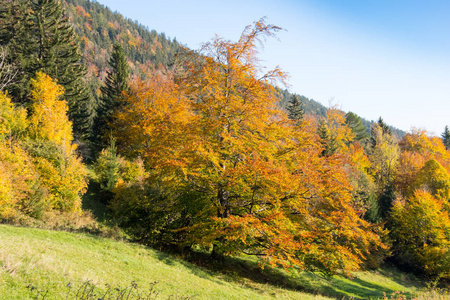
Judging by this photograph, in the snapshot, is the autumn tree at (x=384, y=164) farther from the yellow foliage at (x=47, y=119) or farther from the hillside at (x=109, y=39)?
the hillside at (x=109, y=39)

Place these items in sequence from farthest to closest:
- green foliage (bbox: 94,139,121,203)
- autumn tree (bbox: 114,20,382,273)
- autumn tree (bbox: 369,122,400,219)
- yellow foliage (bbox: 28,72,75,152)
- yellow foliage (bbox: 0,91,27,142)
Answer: autumn tree (bbox: 369,122,400,219) < green foliage (bbox: 94,139,121,203) < yellow foliage (bbox: 28,72,75,152) < yellow foliage (bbox: 0,91,27,142) < autumn tree (bbox: 114,20,382,273)

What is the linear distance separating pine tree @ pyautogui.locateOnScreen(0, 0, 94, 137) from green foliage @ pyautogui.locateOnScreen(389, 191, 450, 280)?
1940 inches

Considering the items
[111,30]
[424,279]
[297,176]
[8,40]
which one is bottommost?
[424,279]

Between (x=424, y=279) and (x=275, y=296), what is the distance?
105 ft

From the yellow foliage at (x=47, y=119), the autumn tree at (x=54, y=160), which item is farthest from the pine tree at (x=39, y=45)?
the autumn tree at (x=54, y=160)

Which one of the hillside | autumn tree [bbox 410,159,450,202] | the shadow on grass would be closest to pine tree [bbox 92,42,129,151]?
the shadow on grass

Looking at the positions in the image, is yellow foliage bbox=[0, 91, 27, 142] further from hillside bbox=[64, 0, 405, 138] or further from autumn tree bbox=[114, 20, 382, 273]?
hillside bbox=[64, 0, 405, 138]

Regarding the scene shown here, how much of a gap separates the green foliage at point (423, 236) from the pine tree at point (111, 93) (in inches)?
1755

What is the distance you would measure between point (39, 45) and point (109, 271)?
38.8 meters

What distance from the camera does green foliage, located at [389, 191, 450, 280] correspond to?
29703mm

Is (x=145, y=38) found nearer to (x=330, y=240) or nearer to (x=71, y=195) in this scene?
(x=71, y=195)

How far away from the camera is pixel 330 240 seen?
13.4 metres

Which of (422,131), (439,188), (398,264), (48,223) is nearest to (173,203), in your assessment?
(48,223)

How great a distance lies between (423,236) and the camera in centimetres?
3262
